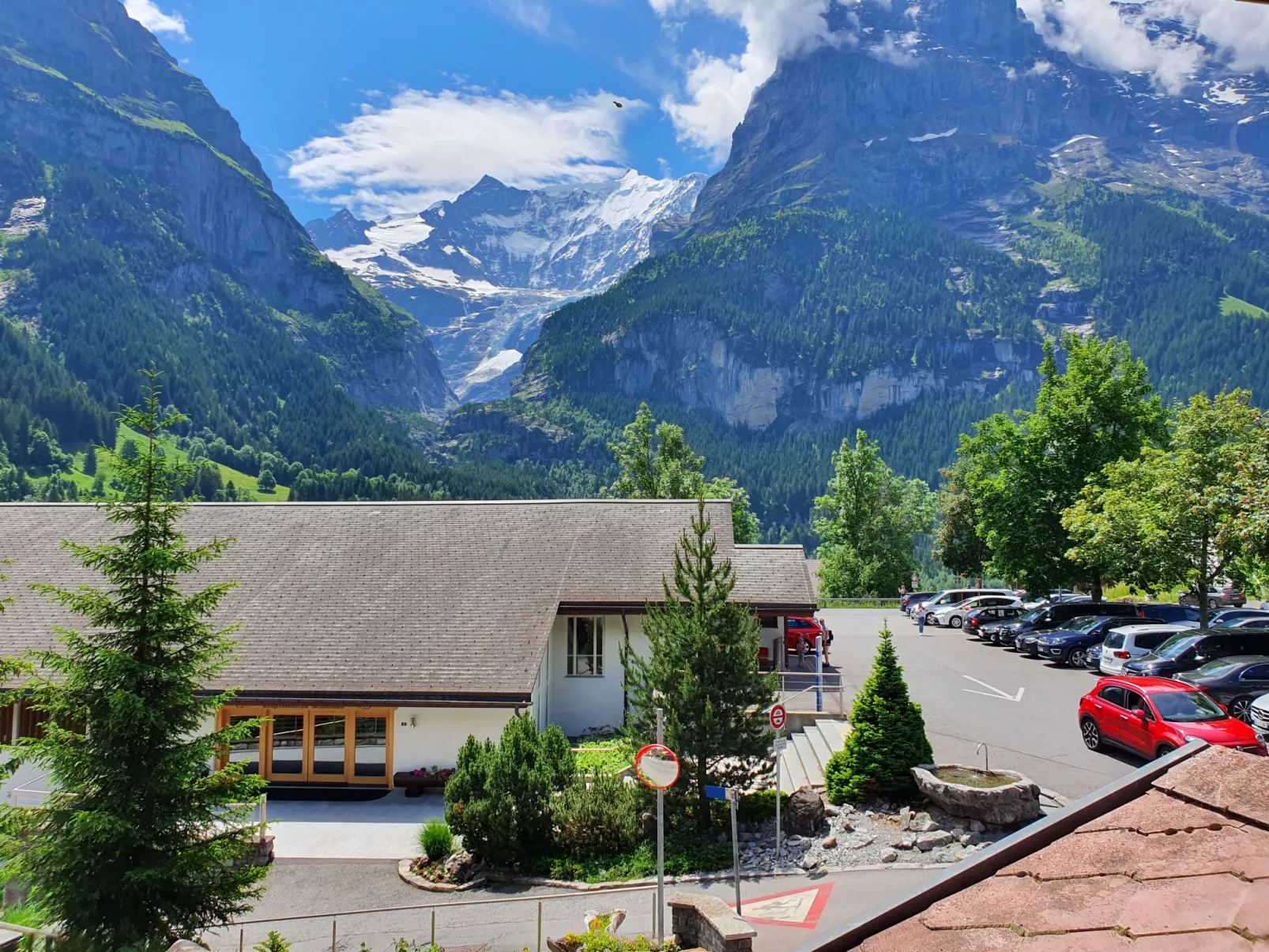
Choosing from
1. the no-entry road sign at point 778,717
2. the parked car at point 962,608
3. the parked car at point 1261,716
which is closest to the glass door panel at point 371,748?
the no-entry road sign at point 778,717

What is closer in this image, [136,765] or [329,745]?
[136,765]

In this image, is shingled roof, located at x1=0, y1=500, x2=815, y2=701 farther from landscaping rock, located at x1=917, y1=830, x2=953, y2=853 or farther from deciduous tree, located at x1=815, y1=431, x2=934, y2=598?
deciduous tree, located at x1=815, y1=431, x2=934, y2=598

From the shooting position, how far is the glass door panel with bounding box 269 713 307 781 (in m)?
22.3

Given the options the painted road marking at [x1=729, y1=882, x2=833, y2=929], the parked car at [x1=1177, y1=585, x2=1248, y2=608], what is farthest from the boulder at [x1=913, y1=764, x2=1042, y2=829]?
the parked car at [x1=1177, y1=585, x2=1248, y2=608]

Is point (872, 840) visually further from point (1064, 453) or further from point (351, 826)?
point (1064, 453)

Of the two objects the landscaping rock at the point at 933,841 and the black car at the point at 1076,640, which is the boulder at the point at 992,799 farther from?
the black car at the point at 1076,640

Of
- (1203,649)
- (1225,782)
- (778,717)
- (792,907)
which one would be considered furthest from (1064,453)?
(1225,782)

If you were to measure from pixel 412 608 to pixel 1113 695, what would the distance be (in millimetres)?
18077

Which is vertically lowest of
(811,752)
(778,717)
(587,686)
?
(811,752)

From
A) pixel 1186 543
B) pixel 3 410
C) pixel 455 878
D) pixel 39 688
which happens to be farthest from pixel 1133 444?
pixel 3 410

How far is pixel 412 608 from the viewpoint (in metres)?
25.3

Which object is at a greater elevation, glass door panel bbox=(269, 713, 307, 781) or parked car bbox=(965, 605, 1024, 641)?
parked car bbox=(965, 605, 1024, 641)

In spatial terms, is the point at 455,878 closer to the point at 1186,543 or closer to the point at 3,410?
the point at 1186,543

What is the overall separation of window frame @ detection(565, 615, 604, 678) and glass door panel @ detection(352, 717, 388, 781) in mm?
5987
